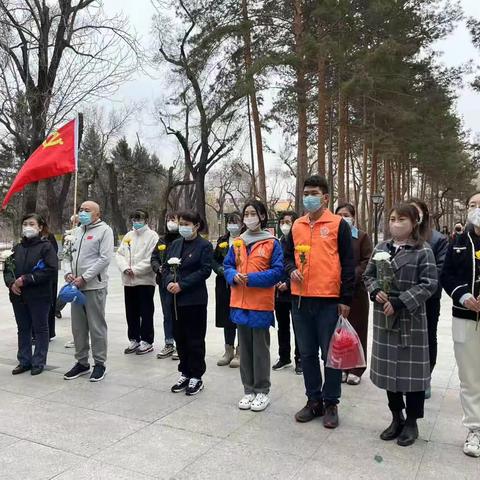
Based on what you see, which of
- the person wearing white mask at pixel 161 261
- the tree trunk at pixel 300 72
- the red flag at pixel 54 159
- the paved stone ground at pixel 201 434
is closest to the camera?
the paved stone ground at pixel 201 434

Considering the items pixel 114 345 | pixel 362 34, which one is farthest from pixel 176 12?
pixel 114 345

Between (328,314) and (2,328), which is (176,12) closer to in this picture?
(2,328)

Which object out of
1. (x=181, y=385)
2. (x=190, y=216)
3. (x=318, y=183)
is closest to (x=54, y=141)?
(x=190, y=216)

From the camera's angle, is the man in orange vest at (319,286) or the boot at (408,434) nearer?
the boot at (408,434)

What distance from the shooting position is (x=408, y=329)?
11.5 ft

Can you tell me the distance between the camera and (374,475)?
3.09m

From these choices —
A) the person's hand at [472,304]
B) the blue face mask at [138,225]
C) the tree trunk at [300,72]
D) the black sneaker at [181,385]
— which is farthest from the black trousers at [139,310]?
the tree trunk at [300,72]

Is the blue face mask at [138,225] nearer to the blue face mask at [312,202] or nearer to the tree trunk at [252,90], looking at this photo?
the blue face mask at [312,202]

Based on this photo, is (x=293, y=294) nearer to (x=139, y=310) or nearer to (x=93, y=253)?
(x=93, y=253)

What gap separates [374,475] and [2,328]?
262 inches

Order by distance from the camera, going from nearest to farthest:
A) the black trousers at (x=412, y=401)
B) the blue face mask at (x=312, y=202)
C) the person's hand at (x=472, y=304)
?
the person's hand at (x=472, y=304), the black trousers at (x=412, y=401), the blue face mask at (x=312, y=202)

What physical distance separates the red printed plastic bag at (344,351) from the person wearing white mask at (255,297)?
682 mm

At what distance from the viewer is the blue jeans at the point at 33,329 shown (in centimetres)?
532

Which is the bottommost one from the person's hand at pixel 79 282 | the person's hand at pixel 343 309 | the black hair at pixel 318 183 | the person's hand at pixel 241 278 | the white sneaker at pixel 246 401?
the white sneaker at pixel 246 401
